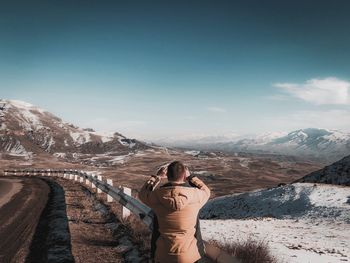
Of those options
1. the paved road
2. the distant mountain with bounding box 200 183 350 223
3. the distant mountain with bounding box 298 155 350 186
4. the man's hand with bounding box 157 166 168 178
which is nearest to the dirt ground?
the paved road

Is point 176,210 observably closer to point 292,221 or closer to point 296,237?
point 296,237

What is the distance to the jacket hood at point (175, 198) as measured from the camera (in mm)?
5152

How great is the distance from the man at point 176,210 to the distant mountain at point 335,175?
28.6 m

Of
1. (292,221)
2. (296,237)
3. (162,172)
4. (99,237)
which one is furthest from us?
(292,221)

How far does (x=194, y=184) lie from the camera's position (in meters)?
5.43

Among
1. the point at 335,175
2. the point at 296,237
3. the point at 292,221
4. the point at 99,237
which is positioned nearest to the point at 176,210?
the point at 99,237

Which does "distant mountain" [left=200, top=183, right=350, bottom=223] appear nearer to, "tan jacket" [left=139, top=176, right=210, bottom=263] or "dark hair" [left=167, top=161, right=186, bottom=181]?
"tan jacket" [left=139, top=176, right=210, bottom=263]

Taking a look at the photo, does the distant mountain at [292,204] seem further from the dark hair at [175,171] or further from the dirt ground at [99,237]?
the dark hair at [175,171]

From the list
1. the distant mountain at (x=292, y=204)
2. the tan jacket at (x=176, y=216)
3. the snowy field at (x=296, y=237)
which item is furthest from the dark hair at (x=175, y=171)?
the distant mountain at (x=292, y=204)

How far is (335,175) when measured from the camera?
33.4 metres

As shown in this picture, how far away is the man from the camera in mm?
5188

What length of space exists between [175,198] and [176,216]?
9.6 inches

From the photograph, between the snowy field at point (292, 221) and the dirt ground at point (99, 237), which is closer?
the dirt ground at point (99, 237)

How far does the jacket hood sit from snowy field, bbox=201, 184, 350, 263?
16.4 feet
